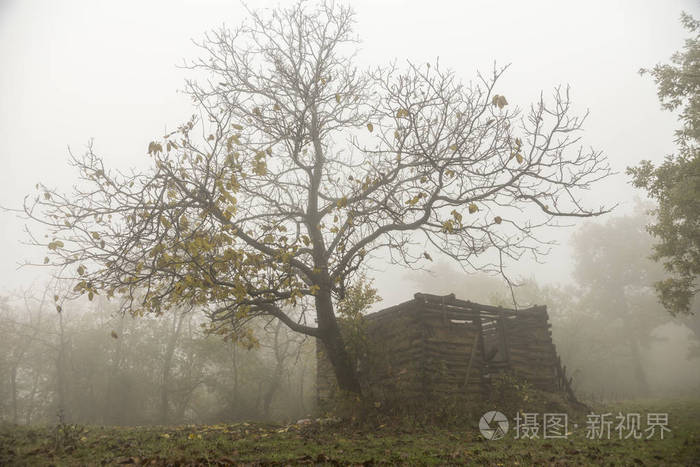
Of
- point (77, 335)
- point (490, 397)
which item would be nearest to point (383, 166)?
point (490, 397)

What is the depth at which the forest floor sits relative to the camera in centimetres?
665

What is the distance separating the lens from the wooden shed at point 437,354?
44.2 feet

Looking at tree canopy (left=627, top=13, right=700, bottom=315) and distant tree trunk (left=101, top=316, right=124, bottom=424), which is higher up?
tree canopy (left=627, top=13, right=700, bottom=315)

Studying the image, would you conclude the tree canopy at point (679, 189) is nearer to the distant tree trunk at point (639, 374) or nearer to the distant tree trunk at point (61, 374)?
the distant tree trunk at point (639, 374)

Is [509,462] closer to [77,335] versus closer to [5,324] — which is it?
[77,335]

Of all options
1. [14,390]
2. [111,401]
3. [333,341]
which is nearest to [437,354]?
[333,341]

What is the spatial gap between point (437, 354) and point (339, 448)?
22.4 ft

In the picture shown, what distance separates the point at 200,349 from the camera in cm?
2878

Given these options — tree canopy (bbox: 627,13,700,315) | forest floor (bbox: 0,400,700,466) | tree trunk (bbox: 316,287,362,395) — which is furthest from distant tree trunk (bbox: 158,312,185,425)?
tree canopy (bbox: 627,13,700,315)

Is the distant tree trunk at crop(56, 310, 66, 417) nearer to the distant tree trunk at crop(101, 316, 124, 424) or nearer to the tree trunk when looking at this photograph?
the distant tree trunk at crop(101, 316, 124, 424)

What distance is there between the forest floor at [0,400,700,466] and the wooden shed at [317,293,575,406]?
310 centimetres

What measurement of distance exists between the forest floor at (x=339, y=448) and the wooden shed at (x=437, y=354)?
122 inches

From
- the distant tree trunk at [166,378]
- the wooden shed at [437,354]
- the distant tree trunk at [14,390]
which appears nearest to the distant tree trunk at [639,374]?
the wooden shed at [437,354]

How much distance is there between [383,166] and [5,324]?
34.2 metres
